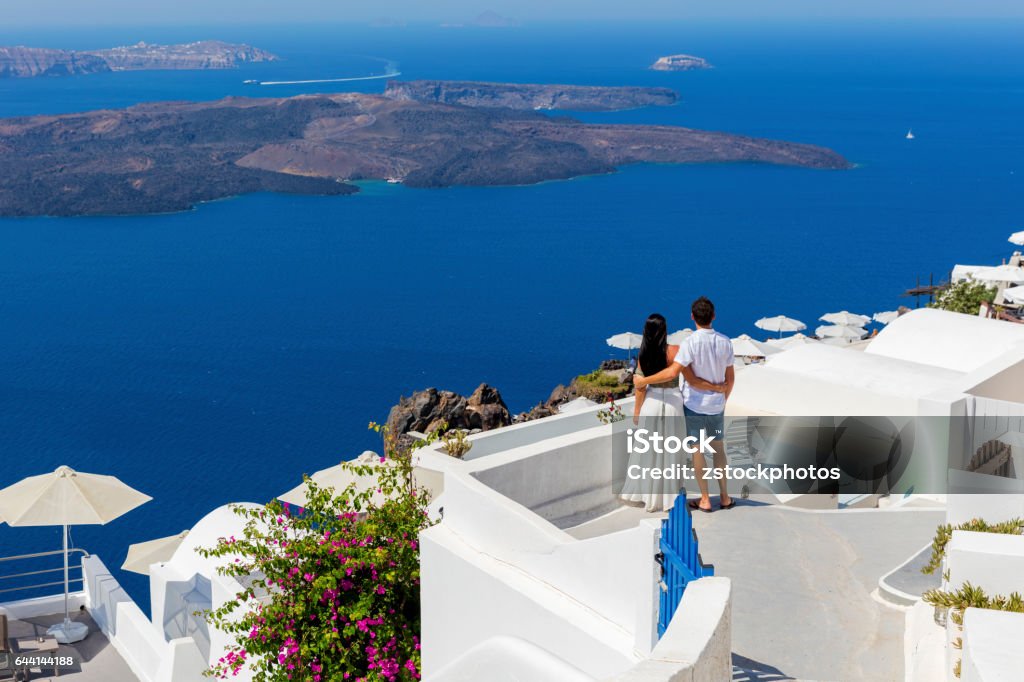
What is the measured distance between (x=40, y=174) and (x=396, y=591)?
359ft

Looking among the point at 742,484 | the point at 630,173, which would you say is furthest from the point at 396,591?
the point at 630,173

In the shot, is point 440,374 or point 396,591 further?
point 440,374

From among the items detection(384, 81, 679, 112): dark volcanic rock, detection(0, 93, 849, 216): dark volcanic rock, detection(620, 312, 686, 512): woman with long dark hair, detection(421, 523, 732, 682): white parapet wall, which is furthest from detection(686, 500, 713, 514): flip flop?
detection(384, 81, 679, 112): dark volcanic rock

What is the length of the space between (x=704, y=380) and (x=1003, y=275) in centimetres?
2621

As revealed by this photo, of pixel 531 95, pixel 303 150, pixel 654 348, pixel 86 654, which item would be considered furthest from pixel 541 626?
pixel 531 95

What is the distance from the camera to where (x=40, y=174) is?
10625cm

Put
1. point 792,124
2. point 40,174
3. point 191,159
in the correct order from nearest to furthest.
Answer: point 40,174
point 191,159
point 792,124

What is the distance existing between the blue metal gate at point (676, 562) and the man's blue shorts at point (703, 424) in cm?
176

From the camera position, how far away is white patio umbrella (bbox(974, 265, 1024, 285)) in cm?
2912

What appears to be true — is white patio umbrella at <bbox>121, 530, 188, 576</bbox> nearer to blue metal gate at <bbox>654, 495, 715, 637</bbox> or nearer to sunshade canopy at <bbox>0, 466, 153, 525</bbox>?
sunshade canopy at <bbox>0, 466, 153, 525</bbox>

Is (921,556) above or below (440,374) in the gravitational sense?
above

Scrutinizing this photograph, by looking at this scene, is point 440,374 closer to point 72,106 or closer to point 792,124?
point 792,124

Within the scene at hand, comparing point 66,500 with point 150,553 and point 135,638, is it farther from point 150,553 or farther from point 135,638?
point 150,553

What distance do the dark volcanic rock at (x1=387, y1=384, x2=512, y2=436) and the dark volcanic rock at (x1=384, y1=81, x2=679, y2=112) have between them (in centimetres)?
13678
